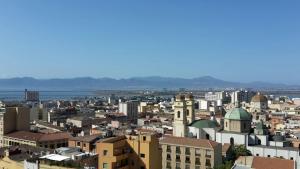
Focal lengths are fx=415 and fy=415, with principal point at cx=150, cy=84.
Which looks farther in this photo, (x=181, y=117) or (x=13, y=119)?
(x=13, y=119)

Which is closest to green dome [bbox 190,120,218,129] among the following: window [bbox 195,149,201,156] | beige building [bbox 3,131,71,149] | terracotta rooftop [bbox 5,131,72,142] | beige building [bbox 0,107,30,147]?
window [bbox 195,149,201,156]

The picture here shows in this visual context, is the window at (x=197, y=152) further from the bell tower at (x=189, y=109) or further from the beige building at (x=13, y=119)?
the beige building at (x=13, y=119)

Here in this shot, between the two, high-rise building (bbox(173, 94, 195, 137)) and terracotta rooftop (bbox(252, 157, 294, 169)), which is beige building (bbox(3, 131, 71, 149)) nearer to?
high-rise building (bbox(173, 94, 195, 137))

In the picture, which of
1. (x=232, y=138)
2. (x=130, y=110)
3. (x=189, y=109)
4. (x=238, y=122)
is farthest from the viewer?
(x=130, y=110)

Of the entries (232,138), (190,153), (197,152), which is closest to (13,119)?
(232,138)

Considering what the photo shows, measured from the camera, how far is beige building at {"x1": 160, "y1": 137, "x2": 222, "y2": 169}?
169ft

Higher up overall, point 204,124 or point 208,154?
point 204,124

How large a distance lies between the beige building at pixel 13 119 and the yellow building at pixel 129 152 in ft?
142

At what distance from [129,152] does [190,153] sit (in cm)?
1223

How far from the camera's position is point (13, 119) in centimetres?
8200

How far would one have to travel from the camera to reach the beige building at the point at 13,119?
79.7 meters

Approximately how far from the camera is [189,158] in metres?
52.6

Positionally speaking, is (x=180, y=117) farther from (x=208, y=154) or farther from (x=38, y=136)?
(x=38, y=136)

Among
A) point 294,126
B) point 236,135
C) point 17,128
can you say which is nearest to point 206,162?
point 236,135
